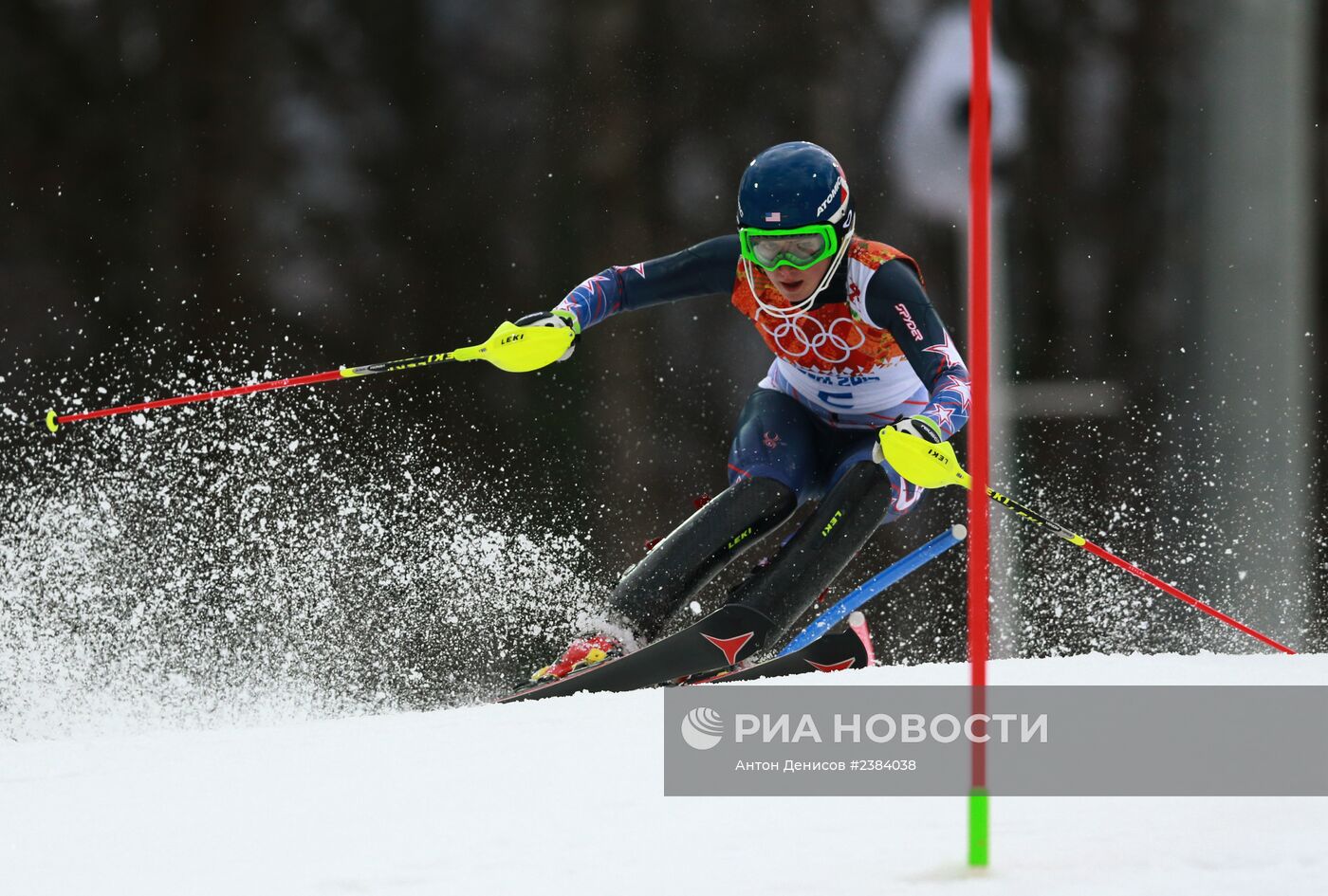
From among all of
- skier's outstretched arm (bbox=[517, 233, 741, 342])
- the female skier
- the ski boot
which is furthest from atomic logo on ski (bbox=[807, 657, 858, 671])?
skier's outstretched arm (bbox=[517, 233, 741, 342])

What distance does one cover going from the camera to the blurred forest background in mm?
4625

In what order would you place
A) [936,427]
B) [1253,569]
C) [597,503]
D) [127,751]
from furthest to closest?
[597,503] < [1253,569] < [936,427] < [127,751]

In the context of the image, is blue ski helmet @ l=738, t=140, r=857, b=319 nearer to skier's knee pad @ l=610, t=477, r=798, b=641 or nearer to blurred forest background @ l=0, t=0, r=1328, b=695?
skier's knee pad @ l=610, t=477, r=798, b=641

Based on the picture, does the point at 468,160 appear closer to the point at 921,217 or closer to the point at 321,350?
the point at 321,350

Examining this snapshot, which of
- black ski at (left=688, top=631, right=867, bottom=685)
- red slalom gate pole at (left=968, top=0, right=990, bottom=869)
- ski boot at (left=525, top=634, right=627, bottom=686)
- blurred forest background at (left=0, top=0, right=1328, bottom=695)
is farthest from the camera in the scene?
blurred forest background at (left=0, top=0, right=1328, bottom=695)

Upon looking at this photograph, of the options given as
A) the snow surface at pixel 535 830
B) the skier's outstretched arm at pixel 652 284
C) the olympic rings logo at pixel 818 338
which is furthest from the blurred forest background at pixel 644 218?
the snow surface at pixel 535 830

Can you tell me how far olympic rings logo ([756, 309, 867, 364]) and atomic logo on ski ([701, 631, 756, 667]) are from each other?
56 cm

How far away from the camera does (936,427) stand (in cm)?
213

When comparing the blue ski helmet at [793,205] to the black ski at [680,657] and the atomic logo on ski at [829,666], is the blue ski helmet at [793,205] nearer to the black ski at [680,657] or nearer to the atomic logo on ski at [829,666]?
the black ski at [680,657]

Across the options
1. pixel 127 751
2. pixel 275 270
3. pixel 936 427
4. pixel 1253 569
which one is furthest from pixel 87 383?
pixel 1253 569

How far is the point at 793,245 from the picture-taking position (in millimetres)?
2256

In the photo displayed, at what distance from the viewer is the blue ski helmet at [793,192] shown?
7.32 ft

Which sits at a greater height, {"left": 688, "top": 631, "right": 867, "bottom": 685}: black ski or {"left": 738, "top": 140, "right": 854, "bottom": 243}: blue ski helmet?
{"left": 738, "top": 140, "right": 854, "bottom": 243}: blue ski helmet

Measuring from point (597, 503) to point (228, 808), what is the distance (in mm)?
3259
